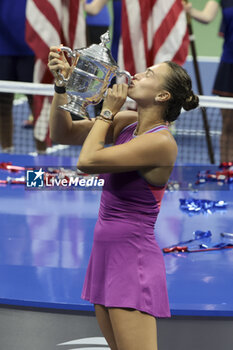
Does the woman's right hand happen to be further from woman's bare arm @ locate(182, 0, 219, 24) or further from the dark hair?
woman's bare arm @ locate(182, 0, 219, 24)

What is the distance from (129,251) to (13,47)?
4.71 metres

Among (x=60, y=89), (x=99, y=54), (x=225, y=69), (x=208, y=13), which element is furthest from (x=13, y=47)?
(x=99, y=54)

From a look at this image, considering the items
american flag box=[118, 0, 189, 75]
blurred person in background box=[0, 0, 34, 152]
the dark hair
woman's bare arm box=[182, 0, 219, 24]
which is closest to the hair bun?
the dark hair

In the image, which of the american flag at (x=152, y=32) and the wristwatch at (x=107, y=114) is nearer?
the wristwatch at (x=107, y=114)

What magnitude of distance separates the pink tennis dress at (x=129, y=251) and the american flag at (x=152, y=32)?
412 centimetres

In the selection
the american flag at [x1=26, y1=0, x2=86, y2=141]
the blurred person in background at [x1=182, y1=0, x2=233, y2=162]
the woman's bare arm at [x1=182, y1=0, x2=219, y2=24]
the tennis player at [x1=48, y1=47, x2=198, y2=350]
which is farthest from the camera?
the woman's bare arm at [x1=182, y1=0, x2=219, y2=24]

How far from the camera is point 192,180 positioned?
6.25m

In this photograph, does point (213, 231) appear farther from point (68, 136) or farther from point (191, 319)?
point (68, 136)

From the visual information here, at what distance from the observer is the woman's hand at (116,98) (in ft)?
9.83

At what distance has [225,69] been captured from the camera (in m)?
6.98

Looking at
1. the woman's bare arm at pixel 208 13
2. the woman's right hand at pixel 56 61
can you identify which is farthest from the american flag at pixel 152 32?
the woman's right hand at pixel 56 61

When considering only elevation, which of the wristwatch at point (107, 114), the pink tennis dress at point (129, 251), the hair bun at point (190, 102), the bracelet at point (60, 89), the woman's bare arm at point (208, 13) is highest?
the woman's bare arm at point (208, 13)

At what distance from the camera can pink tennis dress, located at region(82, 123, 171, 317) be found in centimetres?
299

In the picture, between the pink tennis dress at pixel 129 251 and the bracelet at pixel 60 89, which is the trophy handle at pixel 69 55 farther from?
the pink tennis dress at pixel 129 251
